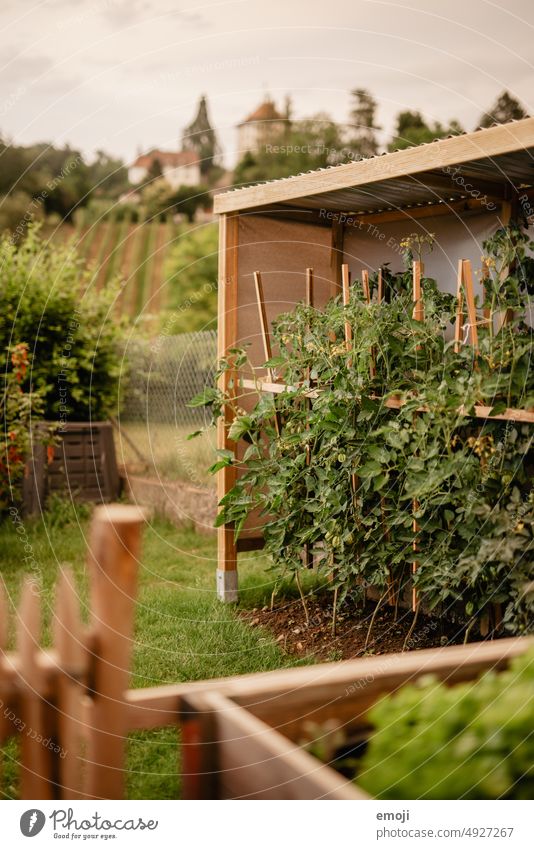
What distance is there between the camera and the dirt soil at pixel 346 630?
3.59 m

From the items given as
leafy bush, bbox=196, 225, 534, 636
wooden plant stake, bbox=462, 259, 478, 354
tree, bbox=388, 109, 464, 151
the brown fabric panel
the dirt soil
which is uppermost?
tree, bbox=388, 109, 464, 151

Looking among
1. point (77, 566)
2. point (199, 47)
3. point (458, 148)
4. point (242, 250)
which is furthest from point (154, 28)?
point (77, 566)

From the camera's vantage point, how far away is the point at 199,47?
8.98 ft

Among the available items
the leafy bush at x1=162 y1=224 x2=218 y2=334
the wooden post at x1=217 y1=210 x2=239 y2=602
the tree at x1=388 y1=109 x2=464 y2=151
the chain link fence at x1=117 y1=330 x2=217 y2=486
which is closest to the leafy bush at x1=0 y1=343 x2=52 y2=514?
the chain link fence at x1=117 y1=330 x2=217 y2=486

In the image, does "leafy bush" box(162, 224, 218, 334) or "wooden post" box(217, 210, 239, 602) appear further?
"leafy bush" box(162, 224, 218, 334)

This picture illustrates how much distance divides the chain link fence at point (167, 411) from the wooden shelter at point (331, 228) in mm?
1655

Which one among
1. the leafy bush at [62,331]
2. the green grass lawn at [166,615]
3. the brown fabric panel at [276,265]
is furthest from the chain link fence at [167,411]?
the brown fabric panel at [276,265]

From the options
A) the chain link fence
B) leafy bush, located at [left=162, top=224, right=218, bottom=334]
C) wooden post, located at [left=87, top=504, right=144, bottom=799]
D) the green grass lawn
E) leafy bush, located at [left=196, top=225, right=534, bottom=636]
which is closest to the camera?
wooden post, located at [left=87, top=504, right=144, bottom=799]

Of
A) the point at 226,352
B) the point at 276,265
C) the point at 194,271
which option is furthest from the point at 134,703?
the point at 194,271

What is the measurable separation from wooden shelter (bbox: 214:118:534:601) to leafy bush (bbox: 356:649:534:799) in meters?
2.08

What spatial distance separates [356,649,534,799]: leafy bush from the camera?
4.86 feet

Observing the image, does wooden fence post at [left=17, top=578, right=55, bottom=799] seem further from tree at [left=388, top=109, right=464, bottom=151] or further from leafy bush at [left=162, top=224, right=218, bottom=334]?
leafy bush at [left=162, top=224, right=218, bottom=334]

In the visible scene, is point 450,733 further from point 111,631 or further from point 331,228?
point 331,228

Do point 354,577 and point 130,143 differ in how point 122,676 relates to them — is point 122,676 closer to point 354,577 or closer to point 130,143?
point 354,577
